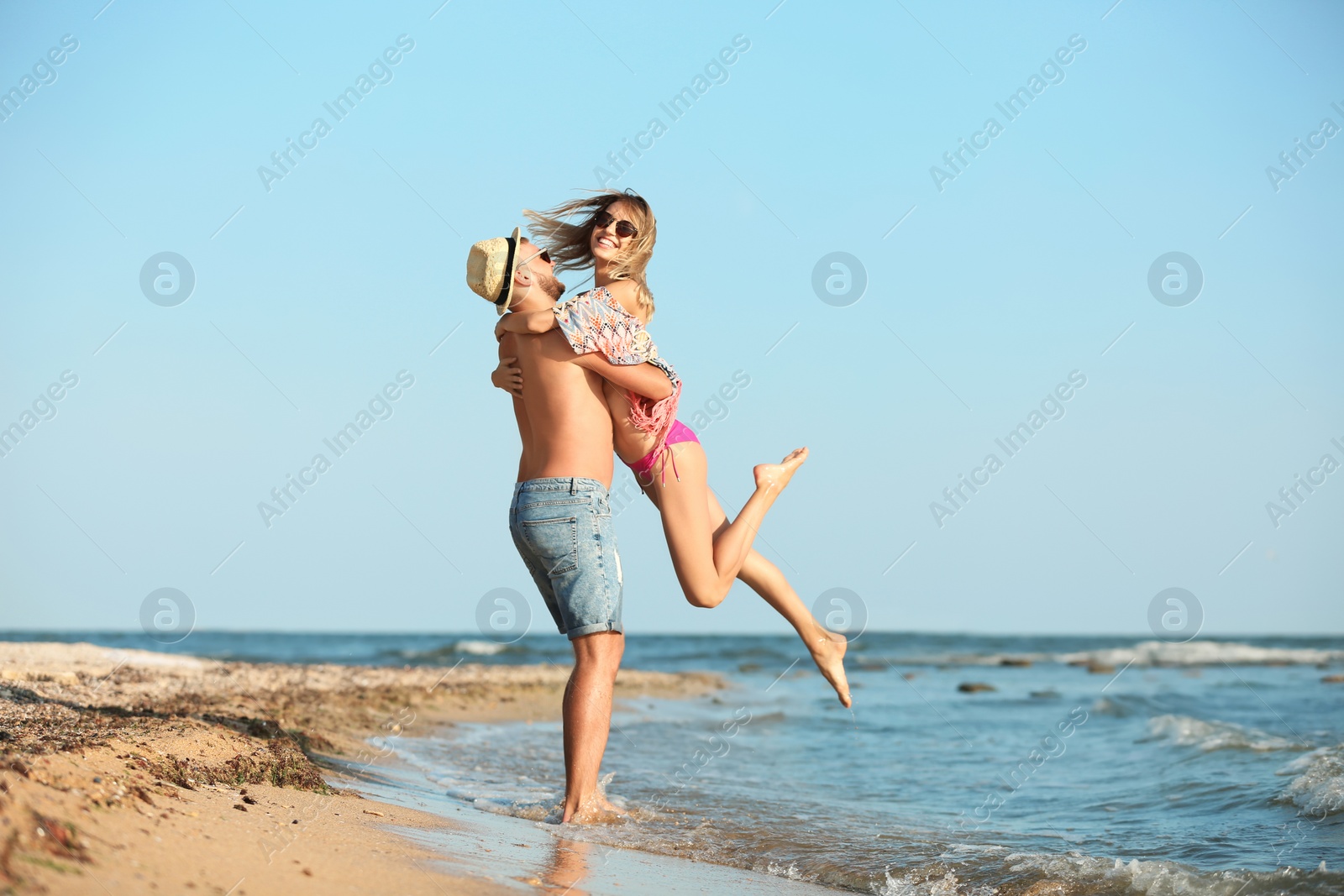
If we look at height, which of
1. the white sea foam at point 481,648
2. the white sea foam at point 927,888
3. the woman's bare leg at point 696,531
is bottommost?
the white sea foam at point 927,888

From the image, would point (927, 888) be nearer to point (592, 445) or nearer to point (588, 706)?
point (588, 706)

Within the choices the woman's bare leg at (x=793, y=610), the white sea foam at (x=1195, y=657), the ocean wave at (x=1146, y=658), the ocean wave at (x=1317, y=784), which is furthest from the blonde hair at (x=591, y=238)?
the white sea foam at (x=1195, y=657)

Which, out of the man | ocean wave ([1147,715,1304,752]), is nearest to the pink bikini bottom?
the man

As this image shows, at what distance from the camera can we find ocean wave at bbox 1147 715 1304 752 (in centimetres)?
754

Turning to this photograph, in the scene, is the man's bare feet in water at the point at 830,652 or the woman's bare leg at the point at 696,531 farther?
the man's bare feet in water at the point at 830,652

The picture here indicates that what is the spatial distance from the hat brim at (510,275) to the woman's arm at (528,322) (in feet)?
0.18

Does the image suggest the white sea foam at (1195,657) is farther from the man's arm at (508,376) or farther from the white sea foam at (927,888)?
the man's arm at (508,376)

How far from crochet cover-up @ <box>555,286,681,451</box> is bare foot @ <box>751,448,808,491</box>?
0.63m

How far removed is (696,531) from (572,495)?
Answer: 0.59 metres

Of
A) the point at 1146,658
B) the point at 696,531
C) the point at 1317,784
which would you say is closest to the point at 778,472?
the point at 696,531

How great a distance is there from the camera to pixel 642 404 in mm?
3887

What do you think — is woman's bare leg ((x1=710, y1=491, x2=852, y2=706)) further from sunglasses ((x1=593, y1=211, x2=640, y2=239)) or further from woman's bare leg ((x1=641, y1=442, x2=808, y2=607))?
sunglasses ((x1=593, y1=211, x2=640, y2=239))

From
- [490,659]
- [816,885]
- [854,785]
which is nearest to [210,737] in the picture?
[816,885]

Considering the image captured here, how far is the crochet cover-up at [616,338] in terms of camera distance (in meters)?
3.69
